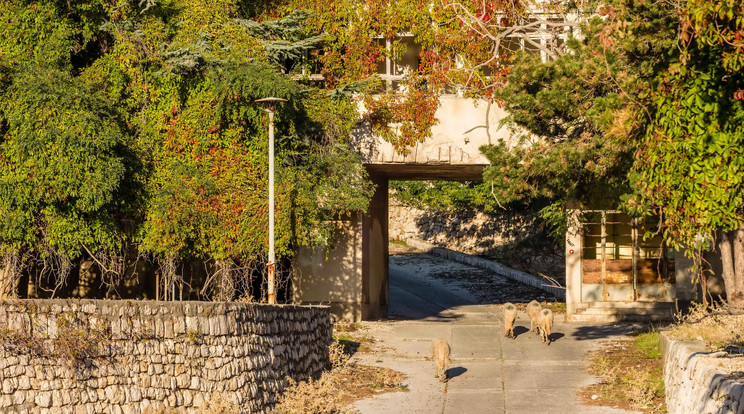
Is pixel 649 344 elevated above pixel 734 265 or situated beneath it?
situated beneath

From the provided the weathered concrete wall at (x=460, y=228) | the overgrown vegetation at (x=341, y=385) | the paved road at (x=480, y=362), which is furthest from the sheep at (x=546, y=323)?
the weathered concrete wall at (x=460, y=228)

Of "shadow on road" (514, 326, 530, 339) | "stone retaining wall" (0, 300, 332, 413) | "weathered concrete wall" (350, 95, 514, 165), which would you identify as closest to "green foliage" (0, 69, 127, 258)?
"stone retaining wall" (0, 300, 332, 413)

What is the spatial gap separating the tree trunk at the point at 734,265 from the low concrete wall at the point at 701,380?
7.07 feet

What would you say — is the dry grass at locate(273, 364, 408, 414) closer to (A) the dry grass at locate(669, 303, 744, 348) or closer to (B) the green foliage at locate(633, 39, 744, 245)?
(A) the dry grass at locate(669, 303, 744, 348)

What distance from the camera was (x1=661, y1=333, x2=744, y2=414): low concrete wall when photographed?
1004 cm

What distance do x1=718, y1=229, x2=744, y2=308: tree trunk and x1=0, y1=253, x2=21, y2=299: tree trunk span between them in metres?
15.2

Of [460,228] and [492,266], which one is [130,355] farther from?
[460,228]

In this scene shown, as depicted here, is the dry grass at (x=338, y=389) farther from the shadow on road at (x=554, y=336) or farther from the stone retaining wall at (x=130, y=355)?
the shadow on road at (x=554, y=336)

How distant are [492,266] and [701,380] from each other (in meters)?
28.7

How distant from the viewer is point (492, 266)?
40.5 m

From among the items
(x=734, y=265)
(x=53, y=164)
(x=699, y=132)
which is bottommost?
(x=734, y=265)

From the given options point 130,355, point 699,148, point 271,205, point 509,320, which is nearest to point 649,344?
point 509,320

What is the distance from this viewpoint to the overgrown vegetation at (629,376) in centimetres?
1572

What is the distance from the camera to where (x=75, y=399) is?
11.8 meters
